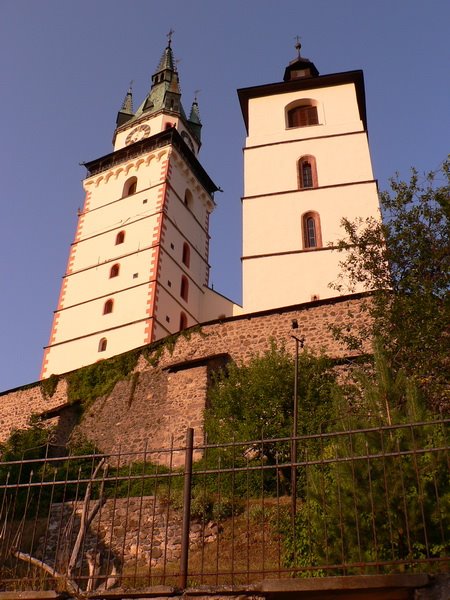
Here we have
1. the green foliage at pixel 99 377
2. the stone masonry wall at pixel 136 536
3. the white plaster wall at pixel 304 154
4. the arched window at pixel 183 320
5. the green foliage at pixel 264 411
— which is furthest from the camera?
the arched window at pixel 183 320

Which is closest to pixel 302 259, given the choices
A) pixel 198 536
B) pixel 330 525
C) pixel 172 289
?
pixel 172 289

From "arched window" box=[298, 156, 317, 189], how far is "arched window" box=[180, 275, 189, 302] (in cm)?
857

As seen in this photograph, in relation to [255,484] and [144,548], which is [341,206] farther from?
[144,548]

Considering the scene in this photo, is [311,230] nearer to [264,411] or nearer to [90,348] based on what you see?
[90,348]

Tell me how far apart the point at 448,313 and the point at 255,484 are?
201 inches

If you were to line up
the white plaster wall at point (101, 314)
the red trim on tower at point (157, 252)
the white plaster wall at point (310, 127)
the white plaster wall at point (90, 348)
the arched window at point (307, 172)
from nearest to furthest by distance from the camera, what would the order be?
the arched window at point (307, 172)
the red trim on tower at point (157, 252)
the white plaster wall at point (90, 348)
the white plaster wall at point (310, 127)
the white plaster wall at point (101, 314)

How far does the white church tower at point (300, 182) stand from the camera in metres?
23.2

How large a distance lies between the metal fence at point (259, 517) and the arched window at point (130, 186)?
21.0 m

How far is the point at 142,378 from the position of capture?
63.0ft

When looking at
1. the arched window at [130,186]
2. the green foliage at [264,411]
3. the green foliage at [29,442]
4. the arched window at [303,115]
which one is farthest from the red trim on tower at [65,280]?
the green foliage at [264,411]

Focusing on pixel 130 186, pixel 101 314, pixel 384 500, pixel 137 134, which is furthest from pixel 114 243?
pixel 384 500

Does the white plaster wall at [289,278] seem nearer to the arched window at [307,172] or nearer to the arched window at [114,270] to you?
the arched window at [307,172]

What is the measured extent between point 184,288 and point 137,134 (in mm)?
12166

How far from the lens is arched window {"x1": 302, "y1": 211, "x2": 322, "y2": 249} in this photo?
24.1 meters
